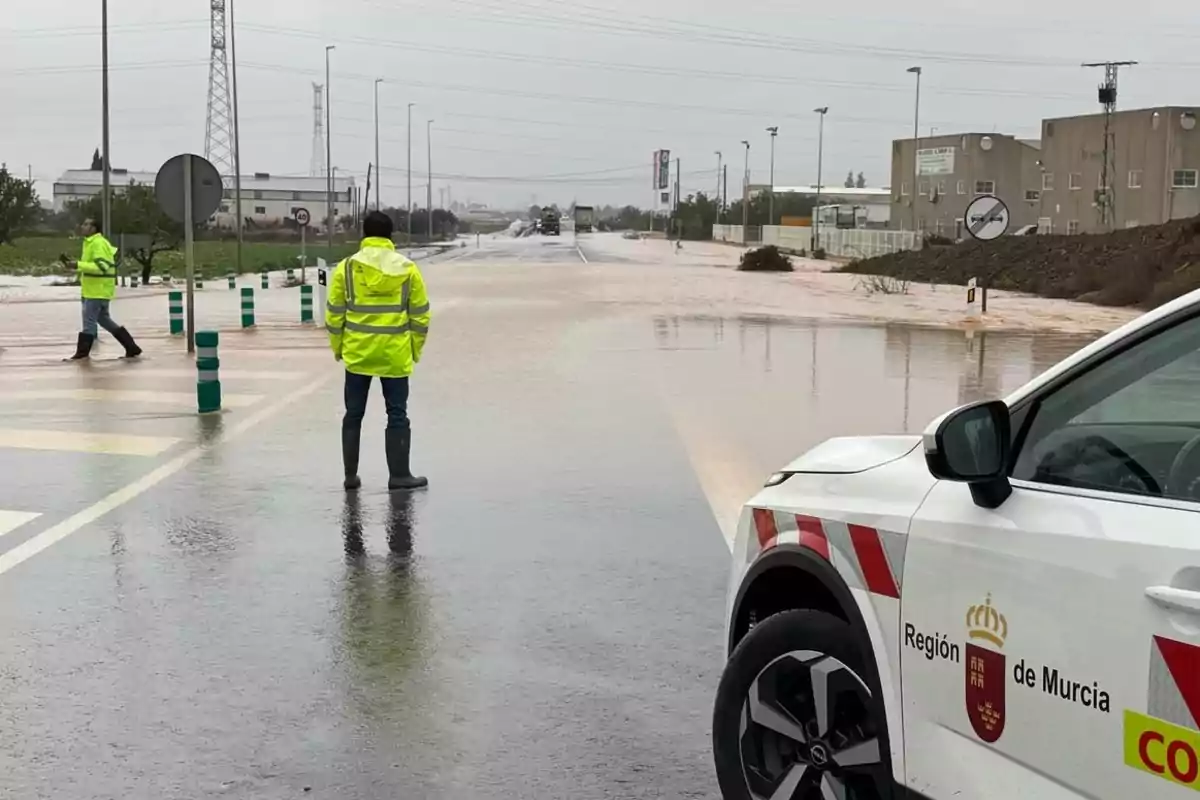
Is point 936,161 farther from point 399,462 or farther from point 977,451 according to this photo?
point 977,451

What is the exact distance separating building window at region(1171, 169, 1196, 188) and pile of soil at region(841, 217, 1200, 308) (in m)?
28.0

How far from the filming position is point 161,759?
15.2 feet

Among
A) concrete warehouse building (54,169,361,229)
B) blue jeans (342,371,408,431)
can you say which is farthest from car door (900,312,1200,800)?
concrete warehouse building (54,169,361,229)

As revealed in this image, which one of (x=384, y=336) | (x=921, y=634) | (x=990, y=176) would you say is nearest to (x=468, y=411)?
(x=384, y=336)

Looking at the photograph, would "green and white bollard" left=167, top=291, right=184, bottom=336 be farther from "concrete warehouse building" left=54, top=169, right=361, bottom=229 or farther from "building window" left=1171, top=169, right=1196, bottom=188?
"concrete warehouse building" left=54, top=169, right=361, bottom=229

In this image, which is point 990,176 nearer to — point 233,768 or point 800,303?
point 800,303

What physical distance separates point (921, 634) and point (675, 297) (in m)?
31.3

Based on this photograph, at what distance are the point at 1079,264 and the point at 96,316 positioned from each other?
1221 inches

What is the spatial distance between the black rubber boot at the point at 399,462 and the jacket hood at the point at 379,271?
100 centimetres

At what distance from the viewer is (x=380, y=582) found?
22.9ft

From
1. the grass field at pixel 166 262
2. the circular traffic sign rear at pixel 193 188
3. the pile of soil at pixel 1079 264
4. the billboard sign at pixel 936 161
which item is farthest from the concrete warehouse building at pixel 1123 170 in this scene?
the circular traffic sign rear at pixel 193 188

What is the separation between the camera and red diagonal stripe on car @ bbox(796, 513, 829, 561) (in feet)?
12.1

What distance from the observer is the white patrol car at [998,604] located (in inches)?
98.7

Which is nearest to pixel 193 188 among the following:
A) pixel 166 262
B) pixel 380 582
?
pixel 380 582
